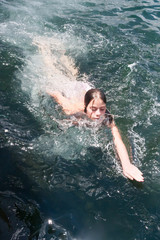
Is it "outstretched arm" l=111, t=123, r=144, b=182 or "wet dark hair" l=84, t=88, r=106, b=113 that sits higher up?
"wet dark hair" l=84, t=88, r=106, b=113

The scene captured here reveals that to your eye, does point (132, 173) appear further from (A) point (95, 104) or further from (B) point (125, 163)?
(A) point (95, 104)

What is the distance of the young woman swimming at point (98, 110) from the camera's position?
370 cm

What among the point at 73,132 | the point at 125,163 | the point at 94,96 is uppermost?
the point at 94,96

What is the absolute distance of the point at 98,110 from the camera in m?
4.34

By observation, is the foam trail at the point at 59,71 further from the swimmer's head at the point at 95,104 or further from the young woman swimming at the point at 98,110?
the swimmer's head at the point at 95,104

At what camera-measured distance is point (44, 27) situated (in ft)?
27.9

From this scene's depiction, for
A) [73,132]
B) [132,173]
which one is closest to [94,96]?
[73,132]

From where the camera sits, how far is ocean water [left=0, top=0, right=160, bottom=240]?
3.19 m

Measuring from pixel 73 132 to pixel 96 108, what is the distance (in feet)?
2.40

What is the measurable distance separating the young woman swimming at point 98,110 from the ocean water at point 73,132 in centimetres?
19

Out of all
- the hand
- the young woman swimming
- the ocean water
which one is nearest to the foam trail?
the ocean water

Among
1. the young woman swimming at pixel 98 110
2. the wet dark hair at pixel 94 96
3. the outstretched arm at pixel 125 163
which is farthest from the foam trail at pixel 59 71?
the outstretched arm at pixel 125 163

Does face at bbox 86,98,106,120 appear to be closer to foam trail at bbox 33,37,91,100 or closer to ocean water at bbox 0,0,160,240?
ocean water at bbox 0,0,160,240

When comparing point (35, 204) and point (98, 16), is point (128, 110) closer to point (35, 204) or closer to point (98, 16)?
point (35, 204)
